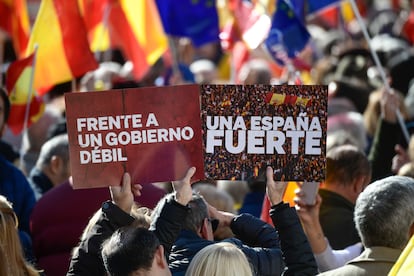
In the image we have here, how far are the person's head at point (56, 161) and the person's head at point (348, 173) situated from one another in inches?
65.2

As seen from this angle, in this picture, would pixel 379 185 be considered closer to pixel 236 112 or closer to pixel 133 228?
pixel 236 112

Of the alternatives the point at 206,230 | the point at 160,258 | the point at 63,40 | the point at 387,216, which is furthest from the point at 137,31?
the point at 160,258

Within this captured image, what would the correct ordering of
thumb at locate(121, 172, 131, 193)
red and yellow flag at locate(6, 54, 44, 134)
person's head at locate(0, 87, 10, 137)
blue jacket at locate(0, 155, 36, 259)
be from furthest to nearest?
red and yellow flag at locate(6, 54, 44, 134)
person's head at locate(0, 87, 10, 137)
blue jacket at locate(0, 155, 36, 259)
thumb at locate(121, 172, 131, 193)

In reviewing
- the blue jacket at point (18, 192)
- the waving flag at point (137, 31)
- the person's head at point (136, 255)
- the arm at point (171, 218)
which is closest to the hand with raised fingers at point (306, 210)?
the arm at point (171, 218)

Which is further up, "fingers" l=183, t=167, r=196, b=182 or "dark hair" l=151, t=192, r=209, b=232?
"fingers" l=183, t=167, r=196, b=182

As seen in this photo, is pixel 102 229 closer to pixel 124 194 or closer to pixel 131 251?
pixel 124 194

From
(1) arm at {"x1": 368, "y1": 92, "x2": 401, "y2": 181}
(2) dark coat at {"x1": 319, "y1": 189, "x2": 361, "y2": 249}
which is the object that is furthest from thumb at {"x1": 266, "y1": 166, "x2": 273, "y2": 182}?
(1) arm at {"x1": 368, "y1": 92, "x2": 401, "y2": 181}

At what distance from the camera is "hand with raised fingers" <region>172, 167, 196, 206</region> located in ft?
15.7

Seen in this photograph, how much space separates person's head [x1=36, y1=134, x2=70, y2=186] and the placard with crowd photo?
2.24 metres

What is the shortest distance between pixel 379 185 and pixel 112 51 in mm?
10164

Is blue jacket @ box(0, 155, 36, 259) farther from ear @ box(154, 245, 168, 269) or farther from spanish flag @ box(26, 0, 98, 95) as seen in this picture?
ear @ box(154, 245, 168, 269)

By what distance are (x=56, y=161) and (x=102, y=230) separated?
90.4 inches

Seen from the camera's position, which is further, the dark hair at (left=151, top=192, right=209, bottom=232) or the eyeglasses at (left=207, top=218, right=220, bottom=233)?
the eyeglasses at (left=207, top=218, right=220, bottom=233)

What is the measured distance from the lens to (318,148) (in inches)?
196
